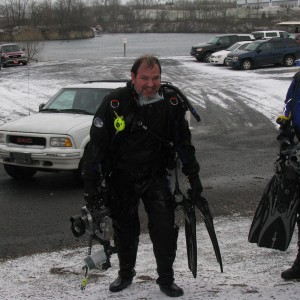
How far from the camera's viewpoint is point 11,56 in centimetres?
3519

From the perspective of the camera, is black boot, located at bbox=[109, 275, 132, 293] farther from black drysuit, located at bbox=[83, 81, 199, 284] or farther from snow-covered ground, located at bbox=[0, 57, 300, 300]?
black drysuit, located at bbox=[83, 81, 199, 284]

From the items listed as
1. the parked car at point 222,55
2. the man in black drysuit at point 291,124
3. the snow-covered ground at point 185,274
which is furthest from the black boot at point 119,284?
the parked car at point 222,55

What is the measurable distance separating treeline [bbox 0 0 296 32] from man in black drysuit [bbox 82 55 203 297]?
96.9m

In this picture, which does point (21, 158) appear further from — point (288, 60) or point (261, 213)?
point (288, 60)

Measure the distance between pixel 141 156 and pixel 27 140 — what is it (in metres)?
4.33

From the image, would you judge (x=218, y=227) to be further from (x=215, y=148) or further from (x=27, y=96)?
(x=27, y=96)

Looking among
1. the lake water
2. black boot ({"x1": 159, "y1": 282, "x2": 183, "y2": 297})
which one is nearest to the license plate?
black boot ({"x1": 159, "y1": 282, "x2": 183, "y2": 297})

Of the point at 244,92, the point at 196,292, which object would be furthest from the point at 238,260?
the point at 244,92

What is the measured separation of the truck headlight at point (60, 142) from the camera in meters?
7.43

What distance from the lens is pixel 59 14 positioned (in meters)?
116

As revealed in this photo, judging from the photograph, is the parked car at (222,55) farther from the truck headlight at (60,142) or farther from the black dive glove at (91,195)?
the black dive glove at (91,195)

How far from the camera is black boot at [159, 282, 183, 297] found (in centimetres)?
364

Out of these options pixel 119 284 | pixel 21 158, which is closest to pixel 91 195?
pixel 119 284

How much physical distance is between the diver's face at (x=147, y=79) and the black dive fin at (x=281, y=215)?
116 centimetres
